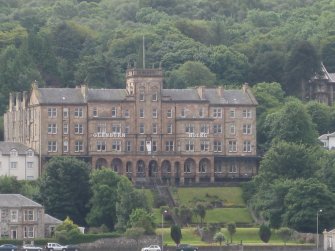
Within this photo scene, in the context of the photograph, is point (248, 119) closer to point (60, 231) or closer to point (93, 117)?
point (93, 117)

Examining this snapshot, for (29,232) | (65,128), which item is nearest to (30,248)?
(29,232)

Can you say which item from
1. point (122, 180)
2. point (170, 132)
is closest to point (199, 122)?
point (170, 132)

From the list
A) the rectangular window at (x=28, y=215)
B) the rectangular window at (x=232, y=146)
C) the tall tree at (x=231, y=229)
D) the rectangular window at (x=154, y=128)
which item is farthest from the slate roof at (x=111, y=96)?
the tall tree at (x=231, y=229)

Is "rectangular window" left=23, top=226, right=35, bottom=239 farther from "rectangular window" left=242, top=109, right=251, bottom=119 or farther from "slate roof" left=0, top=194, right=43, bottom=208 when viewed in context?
"rectangular window" left=242, top=109, right=251, bottom=119

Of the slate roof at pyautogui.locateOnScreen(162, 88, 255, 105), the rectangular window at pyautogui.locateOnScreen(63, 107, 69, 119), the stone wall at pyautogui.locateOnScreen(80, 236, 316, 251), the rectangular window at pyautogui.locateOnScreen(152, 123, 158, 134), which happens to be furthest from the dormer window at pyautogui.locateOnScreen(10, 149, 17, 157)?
the stone wall at pyautogui.locateOnScreen(80, 236, 316, 251)

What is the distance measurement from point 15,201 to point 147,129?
86.3ft

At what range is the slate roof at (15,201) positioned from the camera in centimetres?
17125

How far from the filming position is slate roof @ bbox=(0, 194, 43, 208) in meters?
171

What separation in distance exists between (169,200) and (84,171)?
11.1m

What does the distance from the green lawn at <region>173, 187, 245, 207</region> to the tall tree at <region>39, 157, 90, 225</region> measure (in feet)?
37.5

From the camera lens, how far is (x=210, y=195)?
188 meters

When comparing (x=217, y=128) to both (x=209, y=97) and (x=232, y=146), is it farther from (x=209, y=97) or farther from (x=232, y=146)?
(x=209, y=97)

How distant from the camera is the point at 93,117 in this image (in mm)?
193250

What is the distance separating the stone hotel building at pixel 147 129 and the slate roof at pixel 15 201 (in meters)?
18.9
